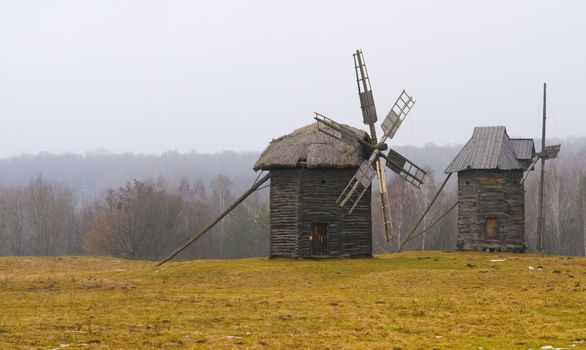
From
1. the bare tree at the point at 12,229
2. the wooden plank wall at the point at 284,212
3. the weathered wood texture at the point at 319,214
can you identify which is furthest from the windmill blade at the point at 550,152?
the bare tree at the point at 12,229

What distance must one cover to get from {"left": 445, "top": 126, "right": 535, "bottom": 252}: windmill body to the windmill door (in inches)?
619

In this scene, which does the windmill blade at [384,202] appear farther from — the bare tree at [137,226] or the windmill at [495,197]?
the bare tree at [137,226]

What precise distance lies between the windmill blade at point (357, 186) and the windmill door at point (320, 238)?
2068mm

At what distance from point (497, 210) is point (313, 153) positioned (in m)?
18.2

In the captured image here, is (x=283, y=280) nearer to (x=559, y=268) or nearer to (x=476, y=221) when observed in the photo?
(x=559, y=268)

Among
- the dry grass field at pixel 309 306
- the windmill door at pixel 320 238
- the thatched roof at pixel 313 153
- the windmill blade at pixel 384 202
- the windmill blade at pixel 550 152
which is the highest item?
the windmill blade at pixel 550 152

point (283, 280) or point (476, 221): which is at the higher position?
point (476, 221)

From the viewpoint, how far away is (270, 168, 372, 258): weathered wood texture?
4559 cm

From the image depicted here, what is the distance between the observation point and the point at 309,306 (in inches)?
1067

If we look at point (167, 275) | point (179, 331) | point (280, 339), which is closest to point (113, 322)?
point (179, 331)

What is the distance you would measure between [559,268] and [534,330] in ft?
70.5

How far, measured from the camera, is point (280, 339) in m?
19.6

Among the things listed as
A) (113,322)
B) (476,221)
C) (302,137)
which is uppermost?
(302,137)

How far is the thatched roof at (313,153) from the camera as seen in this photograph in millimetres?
45156
